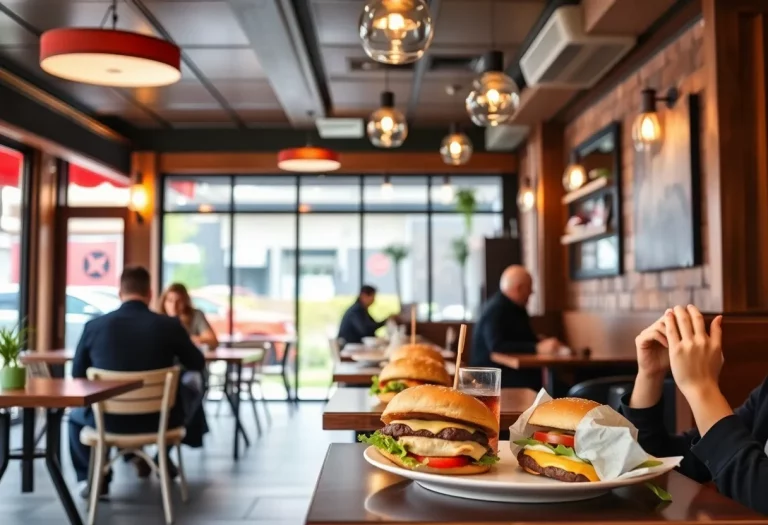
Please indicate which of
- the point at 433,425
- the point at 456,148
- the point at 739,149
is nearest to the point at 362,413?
the point at 433,425

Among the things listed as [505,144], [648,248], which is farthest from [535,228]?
[648,248]

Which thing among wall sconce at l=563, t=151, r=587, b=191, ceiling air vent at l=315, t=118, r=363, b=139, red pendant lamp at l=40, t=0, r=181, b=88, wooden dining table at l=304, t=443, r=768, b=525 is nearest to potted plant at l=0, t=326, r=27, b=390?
red pendant lamp at l=40, t=0, r=181, b=88

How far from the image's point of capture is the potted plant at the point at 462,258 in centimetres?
1038

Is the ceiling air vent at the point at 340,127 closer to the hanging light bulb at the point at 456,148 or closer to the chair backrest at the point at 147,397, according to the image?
the hanging light bulb at the point at 456,148

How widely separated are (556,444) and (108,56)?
3.68m

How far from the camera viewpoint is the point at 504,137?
30.4 ft

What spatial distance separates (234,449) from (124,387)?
2.64 metres

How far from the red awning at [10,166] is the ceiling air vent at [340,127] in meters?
3.09

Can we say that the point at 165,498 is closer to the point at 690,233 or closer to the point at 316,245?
the point at 690,233

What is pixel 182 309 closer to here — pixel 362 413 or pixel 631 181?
pixel 631 181

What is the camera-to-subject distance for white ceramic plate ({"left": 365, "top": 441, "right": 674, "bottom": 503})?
4.01ft

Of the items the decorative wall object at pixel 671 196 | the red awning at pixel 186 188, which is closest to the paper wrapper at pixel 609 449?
the decorative wall object at pixel 671 196

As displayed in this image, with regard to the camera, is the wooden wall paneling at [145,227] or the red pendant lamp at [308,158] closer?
the red pendant lamp at [308,158]

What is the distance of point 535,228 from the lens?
888 centimetres
